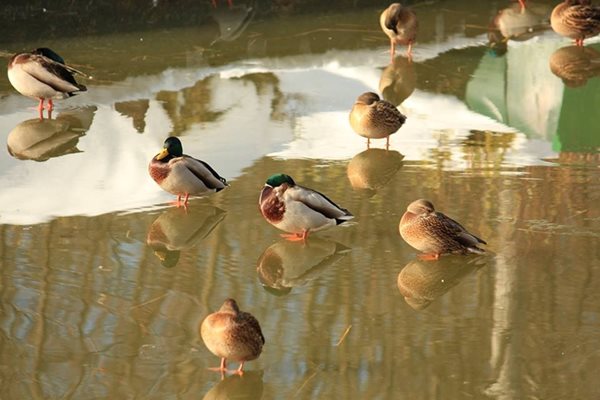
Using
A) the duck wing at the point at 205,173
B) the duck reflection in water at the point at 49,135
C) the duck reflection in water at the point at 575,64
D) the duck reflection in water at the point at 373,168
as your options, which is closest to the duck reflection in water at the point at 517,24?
the duck reflection in water at the point at 575,64

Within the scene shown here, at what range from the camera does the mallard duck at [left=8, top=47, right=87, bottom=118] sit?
10984mm

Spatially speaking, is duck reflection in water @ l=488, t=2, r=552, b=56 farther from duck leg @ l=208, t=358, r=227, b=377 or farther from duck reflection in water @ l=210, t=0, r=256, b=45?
duck leg @ l=208, t=358, r=227, b=377

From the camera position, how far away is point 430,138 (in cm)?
1063

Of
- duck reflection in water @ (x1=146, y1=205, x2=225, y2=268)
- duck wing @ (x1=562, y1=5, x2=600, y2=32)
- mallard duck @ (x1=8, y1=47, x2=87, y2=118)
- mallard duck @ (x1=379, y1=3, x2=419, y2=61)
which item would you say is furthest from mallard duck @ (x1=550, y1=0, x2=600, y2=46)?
duck reflection in water @ (x1=146, y1=205, x2=225, y2=268)

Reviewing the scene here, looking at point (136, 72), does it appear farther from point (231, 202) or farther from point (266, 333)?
point (266, 333)

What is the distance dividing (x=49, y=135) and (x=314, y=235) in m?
3.25

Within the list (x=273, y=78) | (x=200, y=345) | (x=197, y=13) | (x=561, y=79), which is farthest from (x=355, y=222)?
(x=197, y=13)

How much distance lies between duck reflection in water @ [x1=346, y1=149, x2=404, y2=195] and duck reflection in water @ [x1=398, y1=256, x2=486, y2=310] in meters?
1.46

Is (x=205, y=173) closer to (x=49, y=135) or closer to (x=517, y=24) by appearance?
(x=49, y=135)

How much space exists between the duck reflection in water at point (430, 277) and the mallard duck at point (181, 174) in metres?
1.71

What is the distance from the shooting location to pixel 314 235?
8422mm

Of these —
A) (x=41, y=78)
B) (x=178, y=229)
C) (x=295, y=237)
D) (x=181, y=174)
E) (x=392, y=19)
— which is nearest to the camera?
(x=295, y=237)

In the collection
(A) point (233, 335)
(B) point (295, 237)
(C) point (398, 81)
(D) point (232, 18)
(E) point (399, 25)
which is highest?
(D) point (232, 18)

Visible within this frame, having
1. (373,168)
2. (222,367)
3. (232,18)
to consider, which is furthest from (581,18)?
(222,367)
